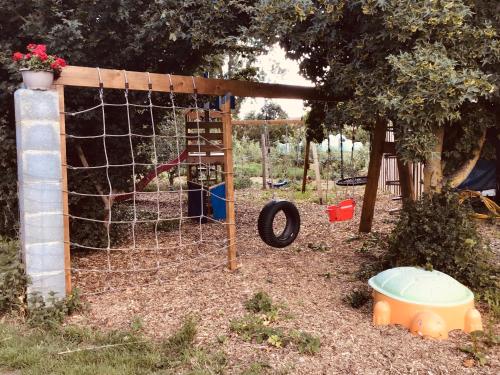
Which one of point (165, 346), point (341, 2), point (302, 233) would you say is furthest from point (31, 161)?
point (302, 233)

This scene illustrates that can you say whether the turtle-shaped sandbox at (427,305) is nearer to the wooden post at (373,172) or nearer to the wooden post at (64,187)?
the wooden post at (64,187)

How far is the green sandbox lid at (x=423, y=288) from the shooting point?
12.5 feet

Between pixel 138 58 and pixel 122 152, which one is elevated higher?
pixel 138 58

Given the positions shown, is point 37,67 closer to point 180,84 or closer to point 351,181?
point 180,84

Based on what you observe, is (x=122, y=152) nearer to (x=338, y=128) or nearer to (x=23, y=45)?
(x=23, y=45)

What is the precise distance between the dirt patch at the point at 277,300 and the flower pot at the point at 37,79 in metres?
→ 2.17

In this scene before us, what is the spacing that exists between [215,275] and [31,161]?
2.40 meters

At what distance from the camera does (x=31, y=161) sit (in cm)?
428

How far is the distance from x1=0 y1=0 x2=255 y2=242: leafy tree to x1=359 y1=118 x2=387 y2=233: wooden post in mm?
2253

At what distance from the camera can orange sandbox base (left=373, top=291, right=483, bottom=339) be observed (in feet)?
12.3

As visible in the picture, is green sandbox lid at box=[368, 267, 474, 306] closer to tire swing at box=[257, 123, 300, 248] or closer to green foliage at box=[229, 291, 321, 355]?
green foliage at box=[229, 291, 321, 355]

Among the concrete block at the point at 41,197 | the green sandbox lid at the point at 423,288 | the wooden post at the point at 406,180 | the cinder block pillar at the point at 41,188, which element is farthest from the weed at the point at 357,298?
the concrete block at the point at 41,197

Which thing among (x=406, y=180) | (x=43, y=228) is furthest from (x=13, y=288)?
(x=406, y=180)

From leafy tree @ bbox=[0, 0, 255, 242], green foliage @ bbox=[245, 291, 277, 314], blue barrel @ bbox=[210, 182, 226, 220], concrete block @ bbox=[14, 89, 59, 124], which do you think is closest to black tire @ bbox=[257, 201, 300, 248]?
green foliage @ bbox=[245, 291, 277, 314]
